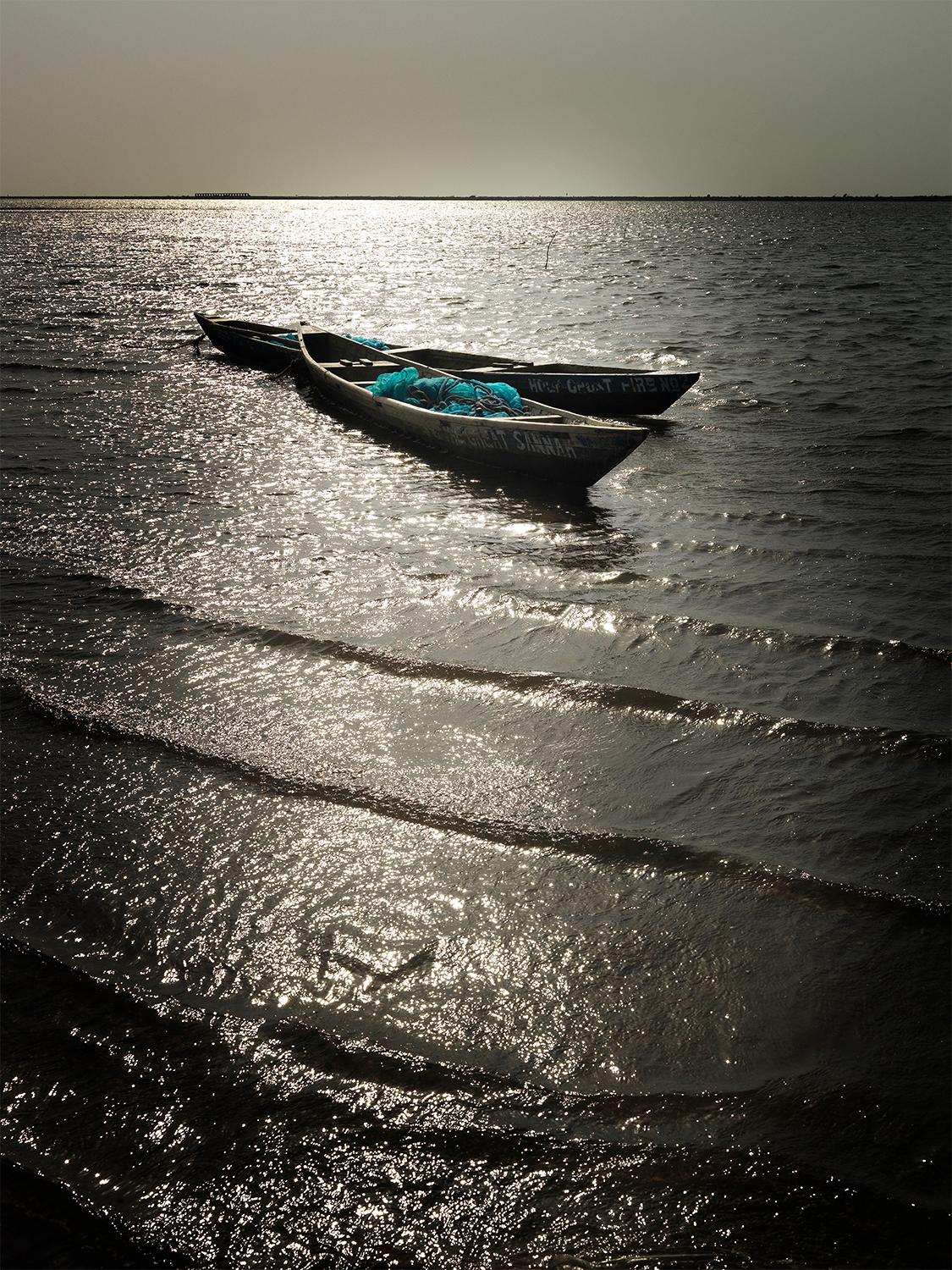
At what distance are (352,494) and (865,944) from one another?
8.52 metres

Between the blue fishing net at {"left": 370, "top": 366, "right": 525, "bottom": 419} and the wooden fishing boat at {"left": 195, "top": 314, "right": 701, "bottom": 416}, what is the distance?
1.23 m

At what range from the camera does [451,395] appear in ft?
42.7

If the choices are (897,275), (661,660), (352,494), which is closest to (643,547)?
(661,660)

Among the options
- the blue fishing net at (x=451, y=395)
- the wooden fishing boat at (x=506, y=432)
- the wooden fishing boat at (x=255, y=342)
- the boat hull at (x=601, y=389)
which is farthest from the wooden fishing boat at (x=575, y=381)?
the wooden fishing boat at (x=255, y=342)

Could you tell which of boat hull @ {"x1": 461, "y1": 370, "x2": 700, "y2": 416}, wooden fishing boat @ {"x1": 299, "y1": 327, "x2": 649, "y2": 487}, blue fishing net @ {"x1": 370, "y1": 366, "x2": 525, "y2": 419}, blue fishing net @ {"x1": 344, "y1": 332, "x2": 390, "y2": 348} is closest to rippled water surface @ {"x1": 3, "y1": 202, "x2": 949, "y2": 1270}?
wooden fishing boat @ {"x1": 299, "y1": 327, "x2": 649, "y2": 487}

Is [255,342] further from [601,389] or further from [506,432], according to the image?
[506,432]

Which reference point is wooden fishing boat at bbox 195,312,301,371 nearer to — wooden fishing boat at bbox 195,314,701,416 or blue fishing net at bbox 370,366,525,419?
wooden fishing boat at bbox 195,314,701,416

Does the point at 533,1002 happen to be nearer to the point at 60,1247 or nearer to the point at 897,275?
the point at 60,1247

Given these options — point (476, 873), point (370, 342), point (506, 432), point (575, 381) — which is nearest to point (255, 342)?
point (370, 342)

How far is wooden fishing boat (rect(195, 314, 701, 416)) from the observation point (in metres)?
14.3

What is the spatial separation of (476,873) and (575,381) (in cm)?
1182

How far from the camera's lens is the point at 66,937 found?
3910mm

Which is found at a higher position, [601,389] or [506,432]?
[601,389]

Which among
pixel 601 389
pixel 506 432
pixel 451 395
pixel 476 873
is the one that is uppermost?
pixel 601 389
